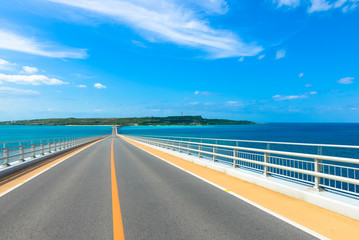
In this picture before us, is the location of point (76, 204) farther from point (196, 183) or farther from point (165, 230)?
point (196, 183)

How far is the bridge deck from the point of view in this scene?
14.9ft

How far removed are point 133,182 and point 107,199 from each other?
2349 millimetres

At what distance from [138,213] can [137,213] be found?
0.08 ft

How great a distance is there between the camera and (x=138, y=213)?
5664mm

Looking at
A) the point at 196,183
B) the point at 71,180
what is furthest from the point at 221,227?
the point at 71,180

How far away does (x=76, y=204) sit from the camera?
645cm

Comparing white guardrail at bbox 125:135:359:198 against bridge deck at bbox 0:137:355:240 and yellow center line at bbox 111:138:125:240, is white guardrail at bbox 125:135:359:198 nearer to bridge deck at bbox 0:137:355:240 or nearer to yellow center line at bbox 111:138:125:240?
bridge deck at bbox 0:137:355:240

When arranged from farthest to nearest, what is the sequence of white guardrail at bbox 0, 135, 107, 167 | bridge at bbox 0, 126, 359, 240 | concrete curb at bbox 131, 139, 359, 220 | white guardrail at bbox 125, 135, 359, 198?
white guardrail at bbox 0, 135, 107, 167
white guardrail at bbox 125, 135, 359, 198
concrete curb at bbox 131, 139, 359, 220
bridge at bbox 0, 126, 359, 240

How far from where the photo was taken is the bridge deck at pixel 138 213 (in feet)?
14.9

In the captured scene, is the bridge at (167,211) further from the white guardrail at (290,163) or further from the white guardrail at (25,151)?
the white guardrail at (25,151)

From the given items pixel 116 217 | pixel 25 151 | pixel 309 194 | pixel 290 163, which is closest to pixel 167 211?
pixel 116 217

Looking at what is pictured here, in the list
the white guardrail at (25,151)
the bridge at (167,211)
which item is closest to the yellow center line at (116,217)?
the bridge at (167,211)

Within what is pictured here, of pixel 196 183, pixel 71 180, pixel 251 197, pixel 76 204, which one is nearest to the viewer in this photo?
pixel 76 204

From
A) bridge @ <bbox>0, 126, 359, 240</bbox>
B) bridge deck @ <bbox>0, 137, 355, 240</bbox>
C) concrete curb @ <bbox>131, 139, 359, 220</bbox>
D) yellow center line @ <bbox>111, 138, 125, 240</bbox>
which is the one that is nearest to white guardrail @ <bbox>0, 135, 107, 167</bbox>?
bridge @ <bbox>0, 126, 359, 240</bbox>
